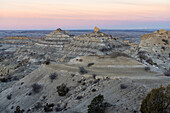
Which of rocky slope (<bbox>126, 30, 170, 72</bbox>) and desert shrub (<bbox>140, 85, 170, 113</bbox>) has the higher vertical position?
desert shrub (<bbox>140, 85, 170, 113</bbox>)

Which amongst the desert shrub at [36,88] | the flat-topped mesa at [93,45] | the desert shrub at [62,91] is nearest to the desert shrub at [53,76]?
the desert shrub at [36,88]

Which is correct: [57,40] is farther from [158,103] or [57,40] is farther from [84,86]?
[158,103]

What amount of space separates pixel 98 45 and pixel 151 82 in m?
31.5

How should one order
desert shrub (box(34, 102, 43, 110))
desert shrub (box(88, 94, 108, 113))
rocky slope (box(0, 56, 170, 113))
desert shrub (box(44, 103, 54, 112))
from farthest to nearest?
desert shrub (box(34, 102, 43, 110)) → desert shrub (box(44, 103, 54, 112)) → rocky slope (box(0, 56, 170, 113)) → desert shrub (box(88, 94, 108, 113))

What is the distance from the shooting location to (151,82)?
21.8 m

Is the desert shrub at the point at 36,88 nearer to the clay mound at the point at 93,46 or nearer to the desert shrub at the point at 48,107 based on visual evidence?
the desert shrub at the point at 48,107

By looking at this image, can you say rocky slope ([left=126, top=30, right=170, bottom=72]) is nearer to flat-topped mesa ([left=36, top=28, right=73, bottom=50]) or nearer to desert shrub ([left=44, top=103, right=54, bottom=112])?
flat-topped mesa ([left=36, top=28, right=73, bottom=50])

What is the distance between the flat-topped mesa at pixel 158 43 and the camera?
5862 centimetres

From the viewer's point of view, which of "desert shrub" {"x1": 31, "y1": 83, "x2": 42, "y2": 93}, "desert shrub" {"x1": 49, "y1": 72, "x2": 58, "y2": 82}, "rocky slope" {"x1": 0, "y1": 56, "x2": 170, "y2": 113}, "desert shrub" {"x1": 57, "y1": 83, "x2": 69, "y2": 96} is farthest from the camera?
"desert shrub" {"x1": 49, "y1": 72, "x2": 58, "y2": 82}

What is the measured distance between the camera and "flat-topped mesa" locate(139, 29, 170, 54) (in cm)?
5862

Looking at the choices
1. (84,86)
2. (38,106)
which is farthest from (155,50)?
(38,106)

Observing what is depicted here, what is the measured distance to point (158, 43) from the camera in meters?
61.9

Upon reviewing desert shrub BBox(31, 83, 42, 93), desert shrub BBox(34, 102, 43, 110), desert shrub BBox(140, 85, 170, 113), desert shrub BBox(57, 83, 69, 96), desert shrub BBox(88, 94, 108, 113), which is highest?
desert shrub BBox(140, 85, 170, 113)

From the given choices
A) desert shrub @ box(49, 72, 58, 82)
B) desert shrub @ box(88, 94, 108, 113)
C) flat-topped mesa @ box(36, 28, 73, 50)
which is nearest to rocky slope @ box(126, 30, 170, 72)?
flat-topped mesa @ box(36, 28, 73, 50)
